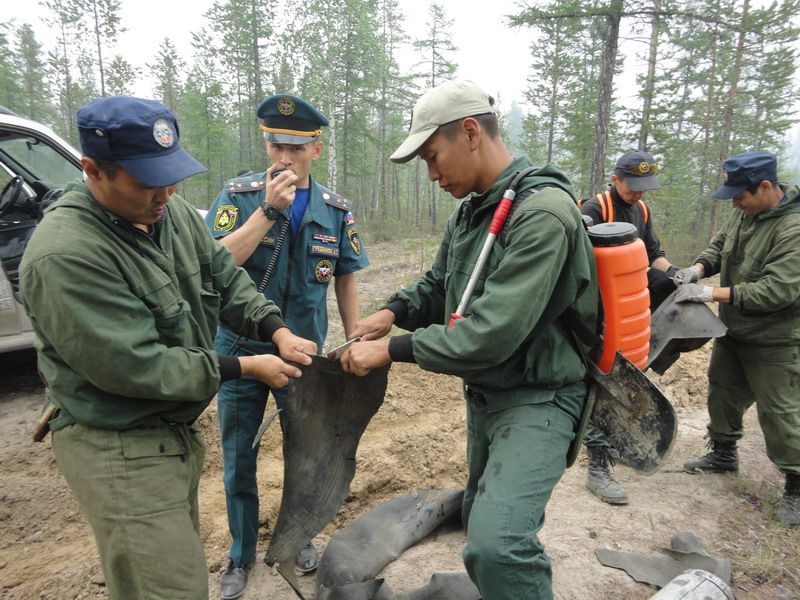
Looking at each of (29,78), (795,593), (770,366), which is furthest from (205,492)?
(29,78)

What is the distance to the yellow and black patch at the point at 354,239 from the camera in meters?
3.42

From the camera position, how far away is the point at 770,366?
3963 mm

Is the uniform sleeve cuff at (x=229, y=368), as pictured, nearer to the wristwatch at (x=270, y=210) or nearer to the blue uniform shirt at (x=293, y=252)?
the blue uniform shirt at (x=293, y=252)

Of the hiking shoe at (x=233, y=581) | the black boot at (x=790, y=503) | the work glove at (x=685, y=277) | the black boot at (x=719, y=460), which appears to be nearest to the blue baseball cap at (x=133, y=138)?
the hiking shoe at (x=233, y=581)

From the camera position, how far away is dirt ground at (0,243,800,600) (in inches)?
125

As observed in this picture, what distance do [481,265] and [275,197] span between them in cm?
133

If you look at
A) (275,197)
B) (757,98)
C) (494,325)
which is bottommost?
(494,325)

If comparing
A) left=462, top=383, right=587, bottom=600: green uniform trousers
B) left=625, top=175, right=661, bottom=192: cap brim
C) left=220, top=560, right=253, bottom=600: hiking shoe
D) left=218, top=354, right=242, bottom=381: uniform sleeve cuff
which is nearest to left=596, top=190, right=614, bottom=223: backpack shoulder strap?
left=625, top=175, right=661, bottom=192: cap brim

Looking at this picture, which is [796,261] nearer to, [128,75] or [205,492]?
[205,492]

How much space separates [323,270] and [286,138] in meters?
0.81

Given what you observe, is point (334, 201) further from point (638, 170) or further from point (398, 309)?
point (638, 170)

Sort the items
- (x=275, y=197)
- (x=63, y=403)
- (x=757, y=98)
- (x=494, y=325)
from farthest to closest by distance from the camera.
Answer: (x=757, y=98) < (x=275, y=197) < (x=494, y=325) < (x=63, y=403)

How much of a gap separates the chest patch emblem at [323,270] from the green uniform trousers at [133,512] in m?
1.48

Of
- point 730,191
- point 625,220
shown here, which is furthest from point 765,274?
point 625,220
